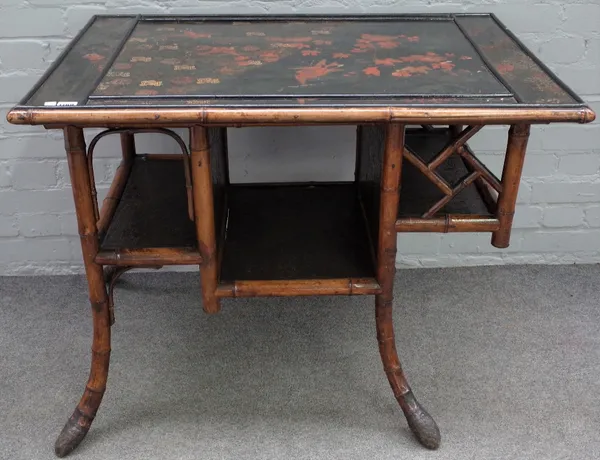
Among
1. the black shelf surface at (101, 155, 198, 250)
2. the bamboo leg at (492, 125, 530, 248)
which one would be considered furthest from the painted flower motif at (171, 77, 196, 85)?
the bamboo leg at (492, 125, 530, 248)

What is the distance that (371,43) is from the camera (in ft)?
5.65

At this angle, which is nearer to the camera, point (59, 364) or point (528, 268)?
point (59, 364)

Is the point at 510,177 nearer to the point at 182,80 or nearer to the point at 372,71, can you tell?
the point at 372,71

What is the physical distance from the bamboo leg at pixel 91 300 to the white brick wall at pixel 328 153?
2.26ft

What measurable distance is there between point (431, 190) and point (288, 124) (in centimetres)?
50

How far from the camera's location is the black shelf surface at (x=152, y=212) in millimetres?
1626

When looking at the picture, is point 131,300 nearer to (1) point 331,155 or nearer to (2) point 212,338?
(2) point 212,338

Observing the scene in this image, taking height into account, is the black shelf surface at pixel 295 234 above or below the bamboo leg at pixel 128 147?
below

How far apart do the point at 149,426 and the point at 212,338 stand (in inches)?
14.4

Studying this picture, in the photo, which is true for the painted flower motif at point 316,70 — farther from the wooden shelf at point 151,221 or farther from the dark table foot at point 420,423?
the dark table foot at point 420,423

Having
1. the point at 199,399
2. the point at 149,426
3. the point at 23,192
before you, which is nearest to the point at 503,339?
the point at 199,399

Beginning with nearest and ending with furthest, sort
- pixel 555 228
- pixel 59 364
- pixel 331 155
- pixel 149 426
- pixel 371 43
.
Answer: pixel 371 43
pixel 149 426
pixel 59 364
pixel 331 155
pixel 555 228

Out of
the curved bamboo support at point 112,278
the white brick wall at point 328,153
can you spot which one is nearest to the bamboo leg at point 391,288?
the curved bamboo support at point 112,278

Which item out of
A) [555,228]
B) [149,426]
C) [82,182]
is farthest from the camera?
[555,228]
